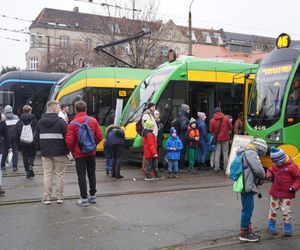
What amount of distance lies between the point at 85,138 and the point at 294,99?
5.16 metres

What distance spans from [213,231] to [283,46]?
613cm

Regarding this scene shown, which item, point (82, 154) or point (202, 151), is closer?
point (82, 154)

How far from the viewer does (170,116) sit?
12.2m

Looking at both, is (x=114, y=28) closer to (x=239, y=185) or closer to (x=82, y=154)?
(x=82, y=154)

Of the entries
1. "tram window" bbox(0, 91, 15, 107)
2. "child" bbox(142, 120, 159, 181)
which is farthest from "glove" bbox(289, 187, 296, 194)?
"tram window" bbox(0, 91, 15, 107)

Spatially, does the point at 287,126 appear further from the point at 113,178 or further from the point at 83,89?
the point at 83,89

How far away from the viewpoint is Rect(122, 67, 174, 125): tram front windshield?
12386 millimetres

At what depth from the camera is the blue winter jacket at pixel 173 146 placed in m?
10.9

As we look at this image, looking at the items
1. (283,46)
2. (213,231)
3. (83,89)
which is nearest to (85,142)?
(213,231)

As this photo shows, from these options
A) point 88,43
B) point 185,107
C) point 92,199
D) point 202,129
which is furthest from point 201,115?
point 88,43

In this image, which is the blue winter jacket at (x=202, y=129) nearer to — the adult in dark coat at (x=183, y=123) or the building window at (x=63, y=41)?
the adult in dark coat at (x=183, y=123)

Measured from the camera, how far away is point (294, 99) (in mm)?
9953

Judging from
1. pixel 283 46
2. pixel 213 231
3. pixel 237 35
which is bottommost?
pixel 213 231

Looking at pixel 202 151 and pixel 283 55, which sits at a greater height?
pixel 283 55
